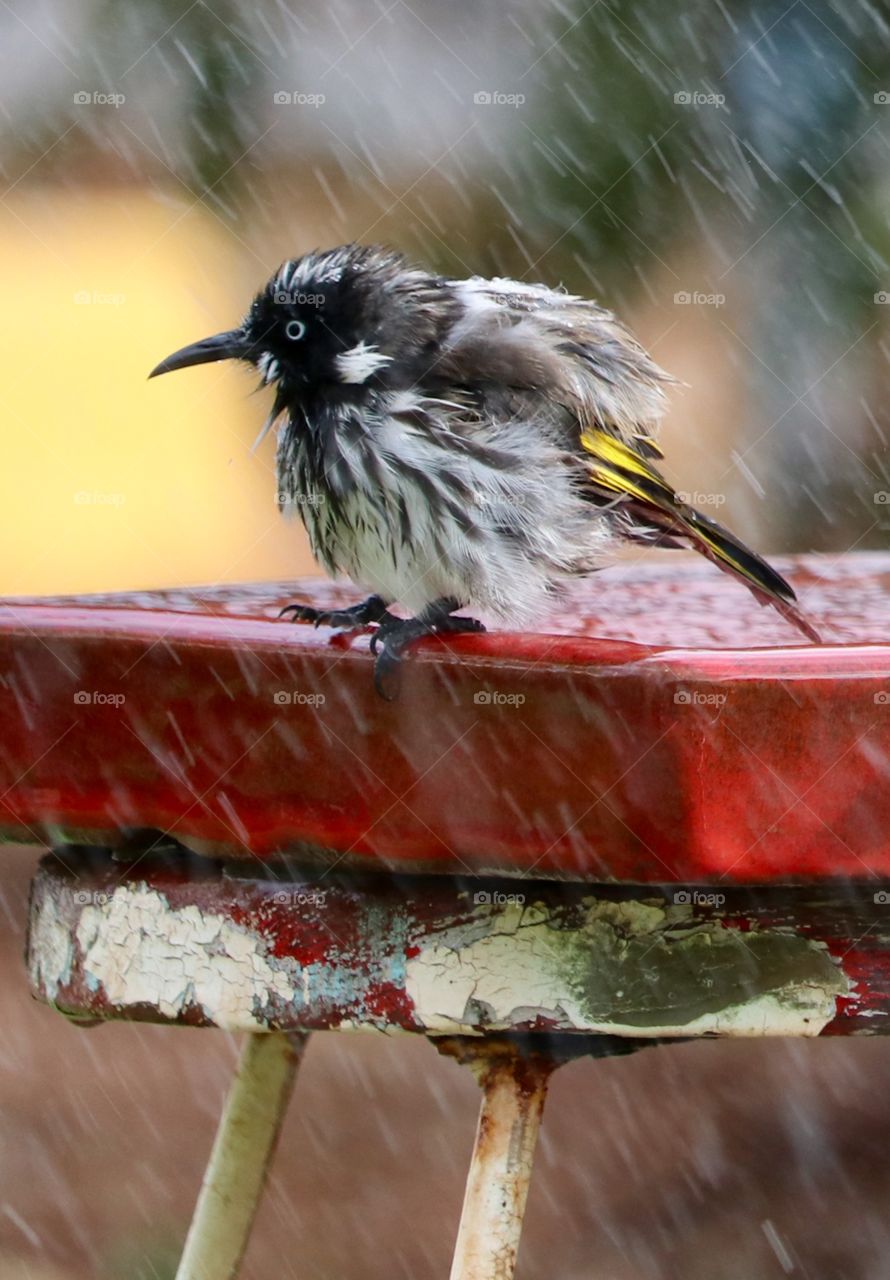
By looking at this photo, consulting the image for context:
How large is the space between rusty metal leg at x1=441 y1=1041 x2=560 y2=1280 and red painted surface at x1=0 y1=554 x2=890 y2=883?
1.03ft

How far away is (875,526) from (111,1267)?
14.3 ft

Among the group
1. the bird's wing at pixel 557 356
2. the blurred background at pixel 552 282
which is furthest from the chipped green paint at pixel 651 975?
the blurred background at pixel 552 282

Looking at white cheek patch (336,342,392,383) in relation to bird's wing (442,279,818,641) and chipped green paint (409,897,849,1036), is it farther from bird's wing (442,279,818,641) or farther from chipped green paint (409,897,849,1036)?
chipped green paint (409,897,849,1036)

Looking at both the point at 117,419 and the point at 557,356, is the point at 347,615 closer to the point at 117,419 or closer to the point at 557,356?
the point at 557,356

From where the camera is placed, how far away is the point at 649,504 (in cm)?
284

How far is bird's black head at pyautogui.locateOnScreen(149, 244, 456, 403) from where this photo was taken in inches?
110

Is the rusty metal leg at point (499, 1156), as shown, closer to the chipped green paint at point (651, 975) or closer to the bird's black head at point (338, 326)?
the chipped green paint at point (651, 975)

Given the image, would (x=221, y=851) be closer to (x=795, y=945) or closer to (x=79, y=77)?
(x=795, y=945)

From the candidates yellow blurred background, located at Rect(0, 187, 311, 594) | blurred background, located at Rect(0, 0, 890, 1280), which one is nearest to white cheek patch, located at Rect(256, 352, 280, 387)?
blurred background, located at Rect(0, 0, 890, 1280)

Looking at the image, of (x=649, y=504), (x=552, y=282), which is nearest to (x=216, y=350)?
(x=649, y=504)

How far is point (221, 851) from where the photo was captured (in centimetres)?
192

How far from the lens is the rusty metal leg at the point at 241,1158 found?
2225 mm

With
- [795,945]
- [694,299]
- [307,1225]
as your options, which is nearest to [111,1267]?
[307,1225]

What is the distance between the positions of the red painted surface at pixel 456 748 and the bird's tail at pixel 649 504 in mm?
910
